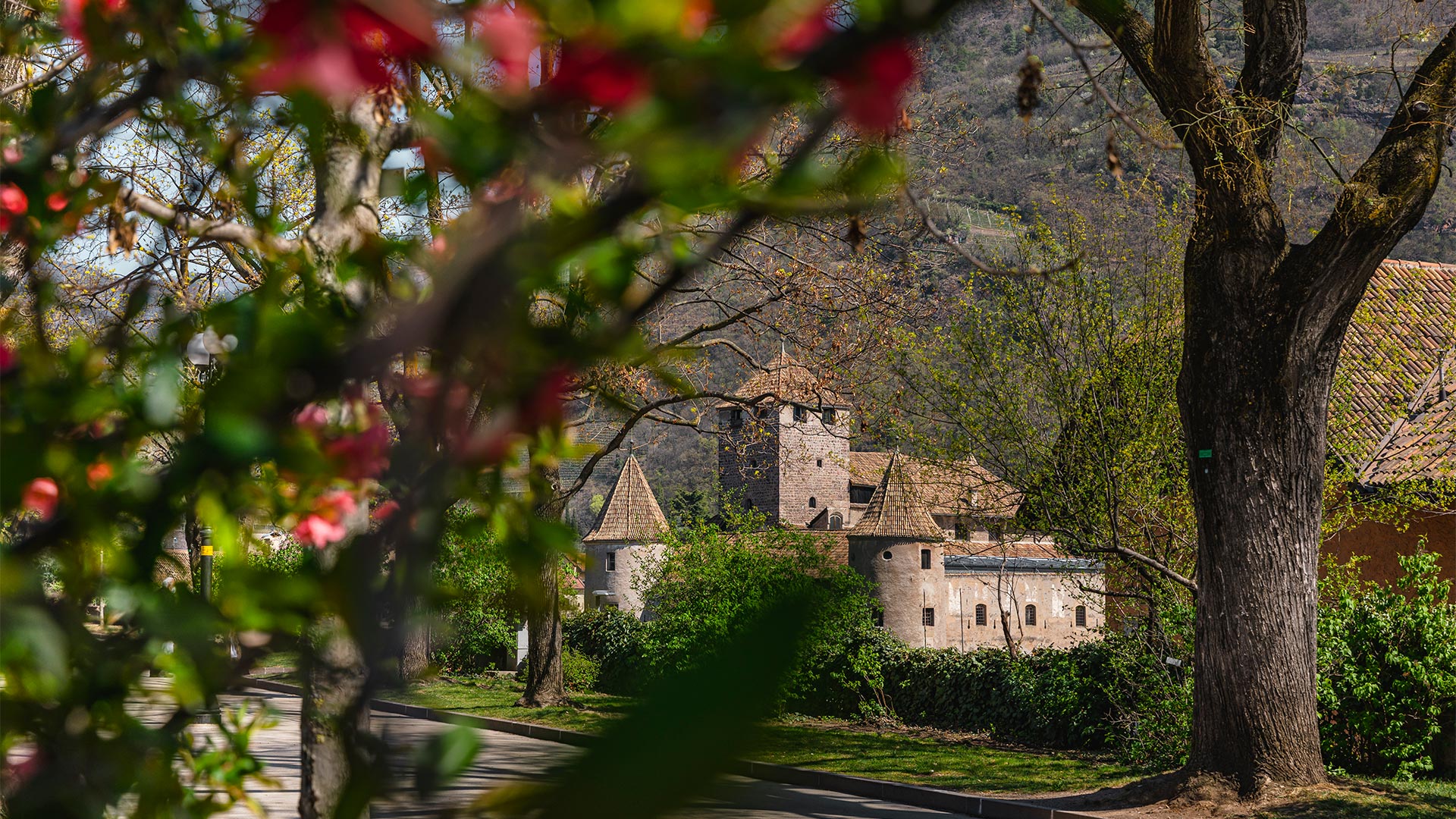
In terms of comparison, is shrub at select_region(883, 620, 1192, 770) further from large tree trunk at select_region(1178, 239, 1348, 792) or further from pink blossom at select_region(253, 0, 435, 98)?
pink blossom at select_region(253, 0, 435, 98)

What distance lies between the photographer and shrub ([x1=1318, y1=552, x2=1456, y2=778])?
12.2 m

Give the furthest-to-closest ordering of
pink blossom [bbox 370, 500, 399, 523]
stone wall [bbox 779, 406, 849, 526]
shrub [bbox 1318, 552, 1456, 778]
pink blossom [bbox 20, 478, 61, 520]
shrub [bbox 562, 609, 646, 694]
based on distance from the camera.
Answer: stone wall [bbox 779, 406, 849, 526]
shrub [bbox 562, 609, 646, 694]
shrub [bbox 1318, 552, 1456, 778]
pink blossom [bbox 20, 478, 61, 520]
pink blossom [bbox 370, 500, 399, 523]

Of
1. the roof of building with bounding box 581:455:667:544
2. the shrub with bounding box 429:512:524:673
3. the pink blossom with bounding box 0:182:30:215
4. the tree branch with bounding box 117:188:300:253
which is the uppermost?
the roof of building with bounding box 581:455:667:544

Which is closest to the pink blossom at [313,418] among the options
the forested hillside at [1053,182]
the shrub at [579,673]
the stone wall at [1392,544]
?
the forested hillside at [1053,182]

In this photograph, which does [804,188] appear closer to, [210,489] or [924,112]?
[210,489]

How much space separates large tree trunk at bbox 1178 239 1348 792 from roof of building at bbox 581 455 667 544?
102 feet

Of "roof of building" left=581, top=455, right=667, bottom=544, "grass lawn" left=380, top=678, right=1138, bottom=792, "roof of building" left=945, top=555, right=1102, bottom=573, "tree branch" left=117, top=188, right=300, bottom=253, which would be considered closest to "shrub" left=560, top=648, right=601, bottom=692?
"grass lawn" left=380, top=678, right=1138, bottom=792

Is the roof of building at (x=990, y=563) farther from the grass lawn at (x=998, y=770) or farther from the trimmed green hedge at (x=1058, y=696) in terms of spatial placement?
the trimmed green hedge at (x=1058, y=696)

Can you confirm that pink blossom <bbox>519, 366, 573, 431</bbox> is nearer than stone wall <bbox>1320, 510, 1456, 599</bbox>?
Yes

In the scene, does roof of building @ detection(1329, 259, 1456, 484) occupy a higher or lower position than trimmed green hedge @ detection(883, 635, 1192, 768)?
higher

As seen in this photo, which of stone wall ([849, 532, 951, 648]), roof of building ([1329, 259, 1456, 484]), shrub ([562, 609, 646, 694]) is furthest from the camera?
stone wall ([849, 532, 951, 648])

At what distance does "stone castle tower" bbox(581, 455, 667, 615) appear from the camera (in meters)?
43.8

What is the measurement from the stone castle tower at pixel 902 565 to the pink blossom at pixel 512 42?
39867 millimetres

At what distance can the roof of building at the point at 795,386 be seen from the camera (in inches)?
719
